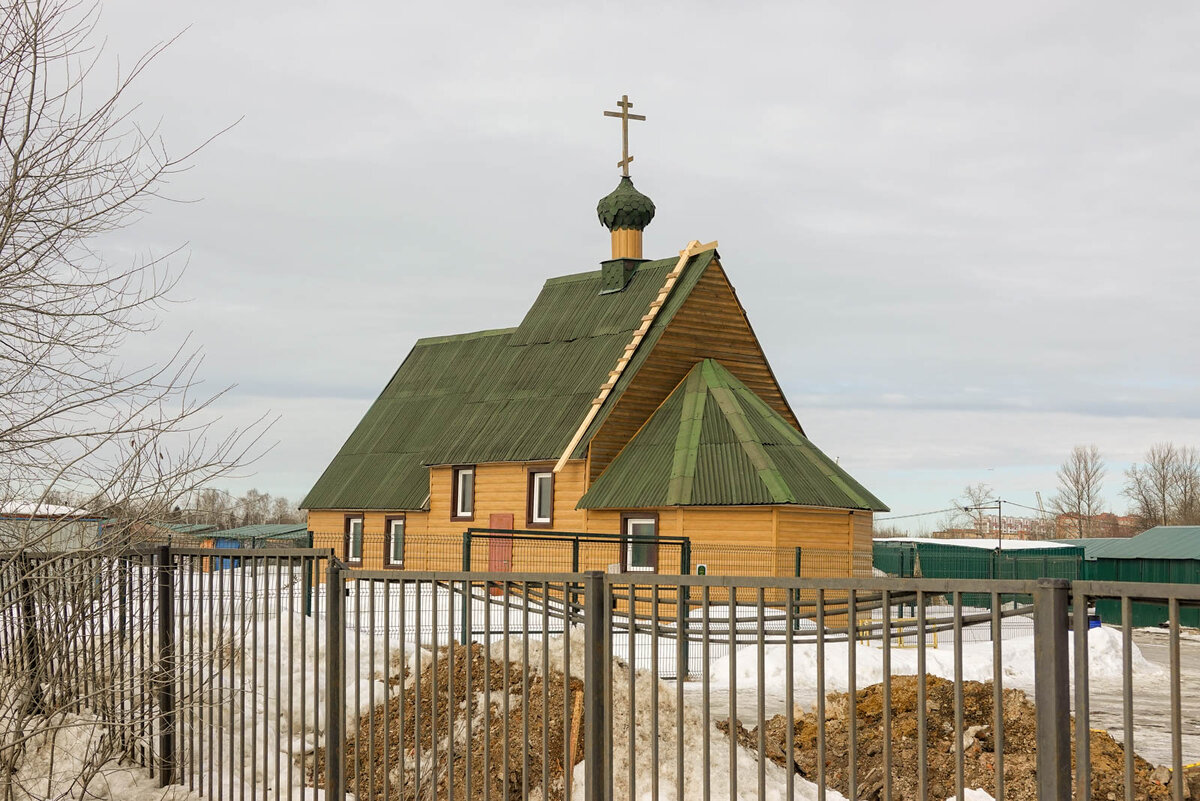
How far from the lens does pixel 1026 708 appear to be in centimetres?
1164

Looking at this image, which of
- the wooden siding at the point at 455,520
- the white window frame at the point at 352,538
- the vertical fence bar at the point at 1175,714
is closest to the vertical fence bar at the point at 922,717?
the vertical fence bar at the point at 1175,714

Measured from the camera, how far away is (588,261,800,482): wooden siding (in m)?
31.7

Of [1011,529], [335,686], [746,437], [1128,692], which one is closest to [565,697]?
[335,686]

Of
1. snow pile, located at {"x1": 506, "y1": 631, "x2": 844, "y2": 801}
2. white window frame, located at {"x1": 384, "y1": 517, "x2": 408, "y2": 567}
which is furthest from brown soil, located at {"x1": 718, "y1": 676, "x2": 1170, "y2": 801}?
white window frame, located at {"x1": 384, "y1": 517, "x2": 408, "y2": 567}

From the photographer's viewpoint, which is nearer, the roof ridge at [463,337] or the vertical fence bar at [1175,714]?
the vertical fence bar at [1175,714]

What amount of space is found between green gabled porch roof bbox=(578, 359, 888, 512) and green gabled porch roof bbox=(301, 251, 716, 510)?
4.62 ft

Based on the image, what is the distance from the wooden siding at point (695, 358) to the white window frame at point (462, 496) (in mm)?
5029

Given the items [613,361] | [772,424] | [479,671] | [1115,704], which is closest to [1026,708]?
[479,671]

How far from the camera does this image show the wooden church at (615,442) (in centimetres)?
2883

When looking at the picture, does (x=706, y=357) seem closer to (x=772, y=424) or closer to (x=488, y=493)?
(x=772, y=424)

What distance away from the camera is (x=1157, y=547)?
4091 cm

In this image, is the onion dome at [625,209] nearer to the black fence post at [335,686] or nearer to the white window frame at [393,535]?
the white window frame at [393,535]

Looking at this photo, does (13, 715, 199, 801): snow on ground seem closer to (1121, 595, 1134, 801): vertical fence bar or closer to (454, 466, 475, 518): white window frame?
(1121, 595, 1134, 801): vertical fence bar

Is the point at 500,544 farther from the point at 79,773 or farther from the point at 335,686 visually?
the point at 335,686
